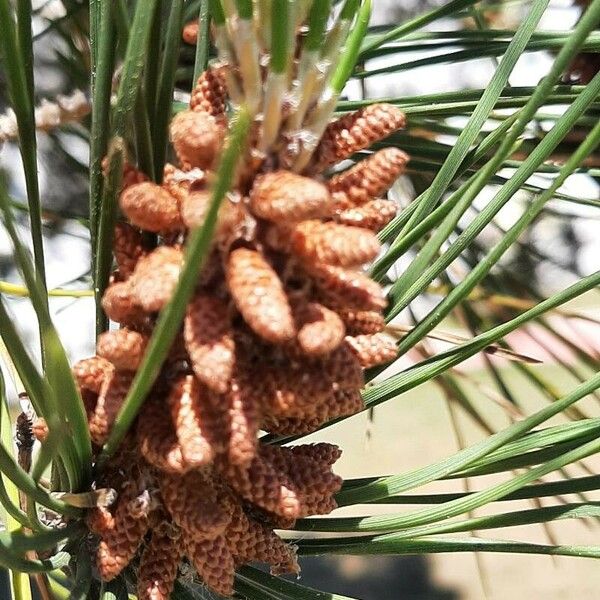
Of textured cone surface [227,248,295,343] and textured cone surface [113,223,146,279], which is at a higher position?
textured cone surface [113,223,146,279]

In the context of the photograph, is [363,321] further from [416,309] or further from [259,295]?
[416,309]

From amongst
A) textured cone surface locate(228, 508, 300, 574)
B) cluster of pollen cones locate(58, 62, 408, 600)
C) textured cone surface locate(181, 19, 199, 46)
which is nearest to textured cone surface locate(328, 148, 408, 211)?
cluster of pollen cones locate(58, 62, 408, 600)

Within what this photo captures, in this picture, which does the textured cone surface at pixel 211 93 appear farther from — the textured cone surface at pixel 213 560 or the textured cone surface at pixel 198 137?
the textured cone surface at pixel 213 560

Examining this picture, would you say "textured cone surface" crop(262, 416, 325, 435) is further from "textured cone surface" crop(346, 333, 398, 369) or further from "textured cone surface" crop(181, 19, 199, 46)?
"textured cone surface" crop(181, 19, 199, 46)

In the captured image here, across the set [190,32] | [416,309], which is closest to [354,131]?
[190,32]

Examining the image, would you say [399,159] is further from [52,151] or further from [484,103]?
[52,151]

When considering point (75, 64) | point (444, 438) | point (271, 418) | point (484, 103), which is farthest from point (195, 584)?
point (444, 438)
